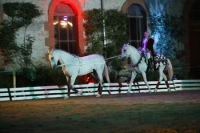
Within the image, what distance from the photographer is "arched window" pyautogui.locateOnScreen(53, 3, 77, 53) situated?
87.5 ft

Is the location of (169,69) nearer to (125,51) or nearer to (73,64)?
(125,51)

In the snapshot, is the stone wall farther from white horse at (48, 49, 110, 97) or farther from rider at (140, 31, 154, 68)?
rider at (140, 31, 154, 68)

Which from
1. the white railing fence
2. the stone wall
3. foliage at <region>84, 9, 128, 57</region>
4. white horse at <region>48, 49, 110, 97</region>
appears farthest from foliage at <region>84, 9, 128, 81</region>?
white horse at <region>48, 49, 110, 97</region>

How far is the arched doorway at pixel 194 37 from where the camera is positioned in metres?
30.9

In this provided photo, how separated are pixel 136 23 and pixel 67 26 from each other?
4127 millimetres

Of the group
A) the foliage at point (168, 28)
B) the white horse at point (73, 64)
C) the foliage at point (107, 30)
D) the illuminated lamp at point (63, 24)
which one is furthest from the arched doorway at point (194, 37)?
the white horse at point (73, 64)

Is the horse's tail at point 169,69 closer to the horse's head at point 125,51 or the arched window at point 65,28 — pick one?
the horse's head at point 125,51

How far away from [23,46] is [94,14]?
13.7 ft

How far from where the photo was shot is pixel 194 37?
31438 mm

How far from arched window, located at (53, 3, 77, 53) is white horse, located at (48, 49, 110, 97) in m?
4.46

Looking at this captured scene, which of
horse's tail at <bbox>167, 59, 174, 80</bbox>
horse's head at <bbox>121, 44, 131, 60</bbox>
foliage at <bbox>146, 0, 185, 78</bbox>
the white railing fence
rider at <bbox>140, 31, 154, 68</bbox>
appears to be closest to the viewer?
the white railing fence

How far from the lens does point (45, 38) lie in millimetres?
26016

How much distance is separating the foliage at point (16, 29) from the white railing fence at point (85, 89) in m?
2.82

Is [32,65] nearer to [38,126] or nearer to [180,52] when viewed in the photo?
[180,52]
